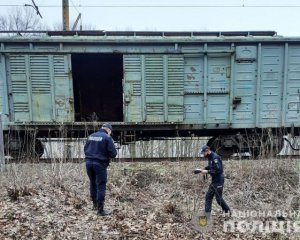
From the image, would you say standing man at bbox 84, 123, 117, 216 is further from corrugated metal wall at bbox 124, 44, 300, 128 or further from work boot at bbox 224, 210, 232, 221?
corrugated metal wall at bbox 124, 44, 300, 128

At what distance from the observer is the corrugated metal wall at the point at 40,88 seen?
853 centimetres

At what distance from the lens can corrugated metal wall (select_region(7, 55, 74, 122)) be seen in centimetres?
853

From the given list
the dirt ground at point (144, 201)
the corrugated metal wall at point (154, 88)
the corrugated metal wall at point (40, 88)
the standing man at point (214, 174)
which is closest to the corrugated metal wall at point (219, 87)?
the corrugated metal wall at point (154, 88)

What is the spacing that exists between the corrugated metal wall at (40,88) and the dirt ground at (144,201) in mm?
2224

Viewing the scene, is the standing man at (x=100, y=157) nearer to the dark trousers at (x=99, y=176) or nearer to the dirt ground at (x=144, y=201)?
the dark trousers at (x=99, y=176)

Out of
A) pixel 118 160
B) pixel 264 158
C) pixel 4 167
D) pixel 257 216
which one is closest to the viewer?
pixel 257 216

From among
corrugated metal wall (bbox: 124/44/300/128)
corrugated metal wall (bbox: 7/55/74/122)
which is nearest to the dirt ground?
corrugated metal wall (bbox: 124/44/300/128)

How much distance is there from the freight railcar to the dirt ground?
5.03 ft

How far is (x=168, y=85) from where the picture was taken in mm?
8805

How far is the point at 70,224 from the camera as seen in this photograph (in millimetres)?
4453

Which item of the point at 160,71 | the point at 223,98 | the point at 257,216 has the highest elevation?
the point at 160,71

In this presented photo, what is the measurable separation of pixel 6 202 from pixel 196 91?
5.97 m

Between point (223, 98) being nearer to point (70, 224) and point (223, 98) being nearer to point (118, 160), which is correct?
point (118, 160)

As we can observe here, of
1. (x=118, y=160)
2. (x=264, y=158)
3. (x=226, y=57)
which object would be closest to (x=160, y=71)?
(x=226, y=57)
